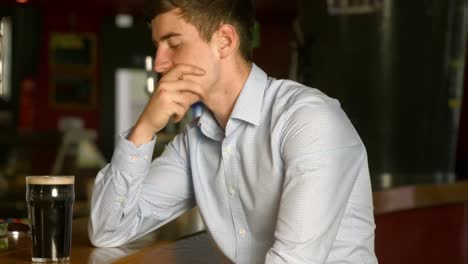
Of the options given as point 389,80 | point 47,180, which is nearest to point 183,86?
point 47,180

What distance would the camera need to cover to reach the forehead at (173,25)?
6.35 ft

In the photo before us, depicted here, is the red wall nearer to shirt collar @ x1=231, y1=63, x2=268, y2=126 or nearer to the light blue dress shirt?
the light blue dress shirt

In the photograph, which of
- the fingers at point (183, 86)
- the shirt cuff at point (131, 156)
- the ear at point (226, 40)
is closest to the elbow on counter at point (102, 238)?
the shirt cuff at point (131, 156)

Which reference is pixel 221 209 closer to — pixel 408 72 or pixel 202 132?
pixel 202 132

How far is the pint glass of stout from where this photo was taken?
1707mm

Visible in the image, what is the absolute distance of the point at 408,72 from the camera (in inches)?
164

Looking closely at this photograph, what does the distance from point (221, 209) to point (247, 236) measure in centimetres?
11

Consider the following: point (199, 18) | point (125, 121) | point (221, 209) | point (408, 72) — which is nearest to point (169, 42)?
point (199, 18)

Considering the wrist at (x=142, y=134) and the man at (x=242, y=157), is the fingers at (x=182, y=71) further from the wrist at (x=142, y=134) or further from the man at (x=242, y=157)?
the wrist at (x=142, y=134)

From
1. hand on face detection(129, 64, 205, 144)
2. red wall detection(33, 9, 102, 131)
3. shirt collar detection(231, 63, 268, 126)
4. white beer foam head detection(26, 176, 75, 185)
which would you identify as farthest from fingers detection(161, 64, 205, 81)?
red wall detection(33, 9, 102, 131)

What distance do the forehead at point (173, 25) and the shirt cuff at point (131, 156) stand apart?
0.81ft

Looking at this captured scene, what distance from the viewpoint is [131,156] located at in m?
2.02

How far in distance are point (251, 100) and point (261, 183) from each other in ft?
0.59

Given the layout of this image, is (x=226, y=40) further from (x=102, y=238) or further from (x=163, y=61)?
(x=102, y=238)
